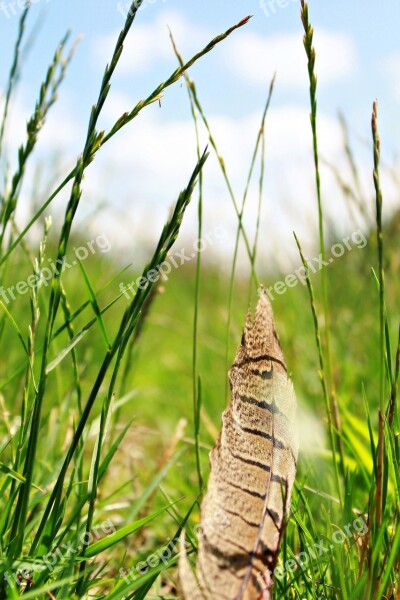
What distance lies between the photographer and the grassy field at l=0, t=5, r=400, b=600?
2.68 ft

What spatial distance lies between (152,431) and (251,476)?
0.90 meters

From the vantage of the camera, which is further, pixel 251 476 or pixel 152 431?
pixel 152 431

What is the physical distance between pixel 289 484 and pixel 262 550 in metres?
0.09

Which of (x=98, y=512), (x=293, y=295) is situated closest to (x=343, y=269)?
(x=293, y=295)

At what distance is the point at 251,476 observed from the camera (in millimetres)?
821

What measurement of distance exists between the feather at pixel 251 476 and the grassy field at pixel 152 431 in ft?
0.23

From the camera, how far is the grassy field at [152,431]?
818mm

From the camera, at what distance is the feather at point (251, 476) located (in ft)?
2.44

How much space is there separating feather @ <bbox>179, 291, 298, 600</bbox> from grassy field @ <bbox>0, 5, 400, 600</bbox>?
70 millimetres

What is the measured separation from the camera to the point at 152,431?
5.57 ft

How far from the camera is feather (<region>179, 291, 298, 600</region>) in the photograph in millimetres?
743

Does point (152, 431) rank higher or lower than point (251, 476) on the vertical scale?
higher

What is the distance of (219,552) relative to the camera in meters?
0.75

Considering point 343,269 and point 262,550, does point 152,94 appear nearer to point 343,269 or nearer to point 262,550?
point 262,550
